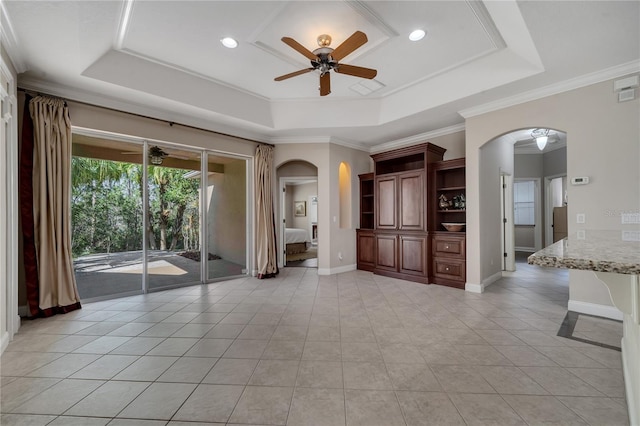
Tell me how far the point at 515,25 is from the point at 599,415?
124 inches

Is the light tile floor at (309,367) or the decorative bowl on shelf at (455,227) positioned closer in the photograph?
the light tile floor at (309,367)

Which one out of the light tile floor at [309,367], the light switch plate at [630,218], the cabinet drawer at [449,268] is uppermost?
the light switch plate at [630,218]

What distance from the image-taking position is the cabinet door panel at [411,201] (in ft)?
16.1

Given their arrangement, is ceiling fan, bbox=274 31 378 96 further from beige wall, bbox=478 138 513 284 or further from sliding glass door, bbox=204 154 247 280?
sliding glass door, bbox=204 154 247 280

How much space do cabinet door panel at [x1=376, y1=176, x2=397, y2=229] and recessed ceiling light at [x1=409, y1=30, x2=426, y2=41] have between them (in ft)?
8.65

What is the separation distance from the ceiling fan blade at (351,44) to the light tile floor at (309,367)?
9.37ft

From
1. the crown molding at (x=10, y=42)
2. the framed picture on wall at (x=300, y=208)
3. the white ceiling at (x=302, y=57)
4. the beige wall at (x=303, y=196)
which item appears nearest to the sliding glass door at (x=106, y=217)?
the white ceiling at (x=302, y=57)

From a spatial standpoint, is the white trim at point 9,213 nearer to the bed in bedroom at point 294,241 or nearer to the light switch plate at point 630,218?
the bed in bedroom at point 294,241

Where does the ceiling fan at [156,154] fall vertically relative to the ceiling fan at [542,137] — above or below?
below

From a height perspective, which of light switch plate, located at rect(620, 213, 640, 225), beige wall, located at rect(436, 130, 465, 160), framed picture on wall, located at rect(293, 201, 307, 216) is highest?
beige wall, located at rect(436, 130, 465, 160)

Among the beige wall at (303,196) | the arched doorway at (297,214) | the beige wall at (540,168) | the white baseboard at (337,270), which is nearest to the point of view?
the white baseboard at (337,270)

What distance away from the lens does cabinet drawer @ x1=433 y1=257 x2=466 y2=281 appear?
4.43m

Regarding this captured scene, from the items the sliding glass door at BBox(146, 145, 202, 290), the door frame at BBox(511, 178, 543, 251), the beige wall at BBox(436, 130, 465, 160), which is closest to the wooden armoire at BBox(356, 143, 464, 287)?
the beige wall at BBox(436, 130, 465, 160)

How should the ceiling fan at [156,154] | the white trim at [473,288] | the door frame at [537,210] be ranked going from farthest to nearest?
the door frame at [537,210]
the ceiling fan at [156,154]
the white trim at [473,288]
